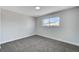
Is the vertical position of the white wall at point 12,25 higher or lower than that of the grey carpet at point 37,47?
higher

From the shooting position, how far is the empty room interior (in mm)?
3031

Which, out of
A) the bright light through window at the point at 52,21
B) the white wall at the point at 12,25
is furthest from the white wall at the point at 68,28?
the white wall at the point at 12,25

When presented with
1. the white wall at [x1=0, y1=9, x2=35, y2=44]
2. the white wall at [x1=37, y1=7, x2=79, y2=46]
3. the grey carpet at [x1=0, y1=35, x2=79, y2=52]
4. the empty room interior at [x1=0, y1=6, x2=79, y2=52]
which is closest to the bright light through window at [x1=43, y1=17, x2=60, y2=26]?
the empty room interior at [x1=0, y1=6, x2=79, y2=52]

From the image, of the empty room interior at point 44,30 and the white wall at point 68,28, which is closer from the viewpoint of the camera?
the empty room interior at point 44,30

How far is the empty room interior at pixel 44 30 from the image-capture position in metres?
3.03

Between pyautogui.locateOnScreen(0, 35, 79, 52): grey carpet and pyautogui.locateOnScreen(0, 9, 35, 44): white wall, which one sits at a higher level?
pyautogui.locateOnScreen(0, 9, 35, 44): white wall

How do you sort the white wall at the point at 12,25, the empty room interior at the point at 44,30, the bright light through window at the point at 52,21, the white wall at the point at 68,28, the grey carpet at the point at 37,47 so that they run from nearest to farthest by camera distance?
the grey carpet at the point at 37,47 < the empty room interior at the point at 44,30 < the white wall at the point at 68,28 < the white wall at the point at 12,25 < the bright light through window at the point at 52,21

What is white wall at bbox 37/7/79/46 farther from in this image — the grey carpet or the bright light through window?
the grey carpet

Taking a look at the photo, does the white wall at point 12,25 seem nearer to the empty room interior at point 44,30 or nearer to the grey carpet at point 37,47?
the empty room interior at point 44,30

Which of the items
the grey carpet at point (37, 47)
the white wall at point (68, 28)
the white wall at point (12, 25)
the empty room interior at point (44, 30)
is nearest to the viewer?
the grey carpet at point (37, 47)

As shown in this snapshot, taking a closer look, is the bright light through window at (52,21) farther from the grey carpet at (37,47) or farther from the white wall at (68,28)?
the grey carpet at (37,47)

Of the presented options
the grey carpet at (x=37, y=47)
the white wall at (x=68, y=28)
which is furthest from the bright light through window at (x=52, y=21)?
the grey carpet at (x=37, y=47)
